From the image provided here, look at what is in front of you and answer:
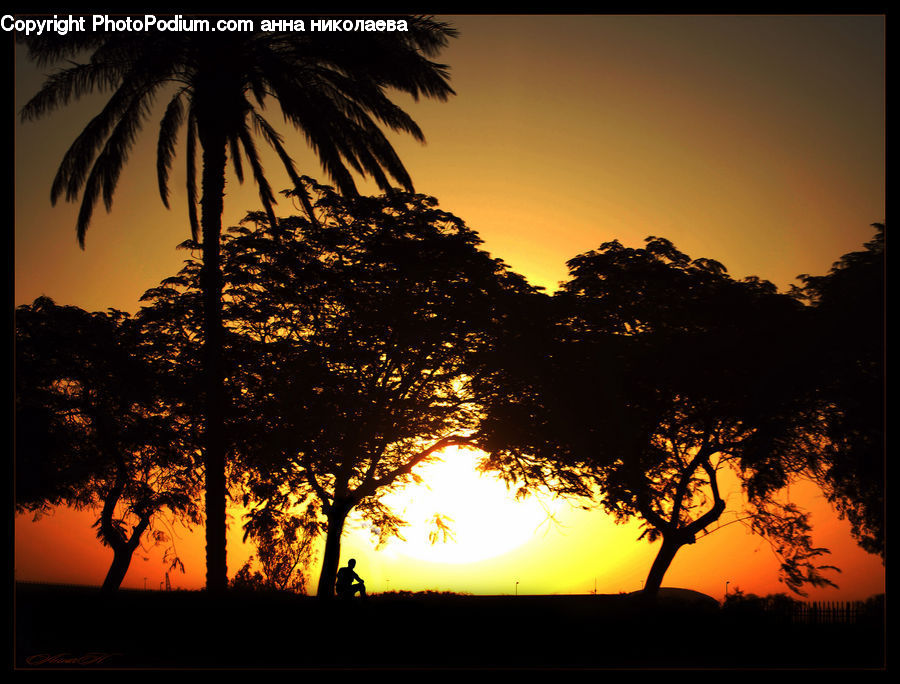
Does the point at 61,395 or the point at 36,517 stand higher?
the point at 61,395

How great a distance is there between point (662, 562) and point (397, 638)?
44.3 ft

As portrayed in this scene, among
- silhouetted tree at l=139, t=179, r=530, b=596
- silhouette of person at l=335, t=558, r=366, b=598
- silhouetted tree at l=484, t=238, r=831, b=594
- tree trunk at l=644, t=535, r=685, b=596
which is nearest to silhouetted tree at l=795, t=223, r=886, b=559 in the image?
silhouetted tree at l=484, t=238, r=831, b=594

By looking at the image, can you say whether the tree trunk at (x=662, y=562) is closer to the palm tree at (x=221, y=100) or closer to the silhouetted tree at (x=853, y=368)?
the silhouetted tree at (x=853, y=368)

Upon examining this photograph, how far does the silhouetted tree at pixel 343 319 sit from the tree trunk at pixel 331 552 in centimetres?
206

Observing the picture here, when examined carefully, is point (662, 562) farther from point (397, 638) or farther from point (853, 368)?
point (397, 638)

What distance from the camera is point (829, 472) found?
2545 cm

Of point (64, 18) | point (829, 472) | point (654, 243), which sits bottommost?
point (829, 472)

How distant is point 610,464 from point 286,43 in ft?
52.0

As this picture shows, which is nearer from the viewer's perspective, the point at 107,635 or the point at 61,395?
the point at 107,635

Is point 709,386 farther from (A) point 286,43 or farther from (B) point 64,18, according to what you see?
(B) point 64,18

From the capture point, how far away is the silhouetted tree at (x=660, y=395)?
2467cm

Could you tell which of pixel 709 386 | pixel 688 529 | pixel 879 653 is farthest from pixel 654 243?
pixel 879 653

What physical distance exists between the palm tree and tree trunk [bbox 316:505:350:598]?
897 centimetres


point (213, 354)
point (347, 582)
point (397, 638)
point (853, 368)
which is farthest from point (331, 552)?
point (853, 368)
